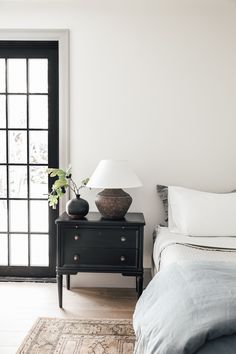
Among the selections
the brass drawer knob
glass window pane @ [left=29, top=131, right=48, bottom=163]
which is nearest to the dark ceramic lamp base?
the brass drawer knob

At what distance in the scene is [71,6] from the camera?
11.8 ft

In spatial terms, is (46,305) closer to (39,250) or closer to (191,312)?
(39,250)

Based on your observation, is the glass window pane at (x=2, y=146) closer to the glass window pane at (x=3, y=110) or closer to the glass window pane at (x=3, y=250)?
the glass window pane at (x=3, y=110)

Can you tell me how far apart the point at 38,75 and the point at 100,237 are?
1.68 metres

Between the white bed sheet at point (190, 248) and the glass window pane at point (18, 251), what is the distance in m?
1.39

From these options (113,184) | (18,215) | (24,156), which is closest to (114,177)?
(113,184)

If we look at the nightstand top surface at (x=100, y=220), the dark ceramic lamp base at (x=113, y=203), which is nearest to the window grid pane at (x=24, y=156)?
the nightstand top surface at (x=100, y=220)

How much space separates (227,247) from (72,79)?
1.99 m

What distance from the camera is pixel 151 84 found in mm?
3621

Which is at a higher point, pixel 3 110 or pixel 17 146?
pixel 3 110

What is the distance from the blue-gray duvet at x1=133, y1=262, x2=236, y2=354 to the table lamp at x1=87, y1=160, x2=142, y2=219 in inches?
42.3

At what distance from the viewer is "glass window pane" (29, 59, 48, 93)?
3.80 m

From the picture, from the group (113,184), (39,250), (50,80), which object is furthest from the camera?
(39,250)

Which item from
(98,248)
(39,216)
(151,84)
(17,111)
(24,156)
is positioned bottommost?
(98,248)
